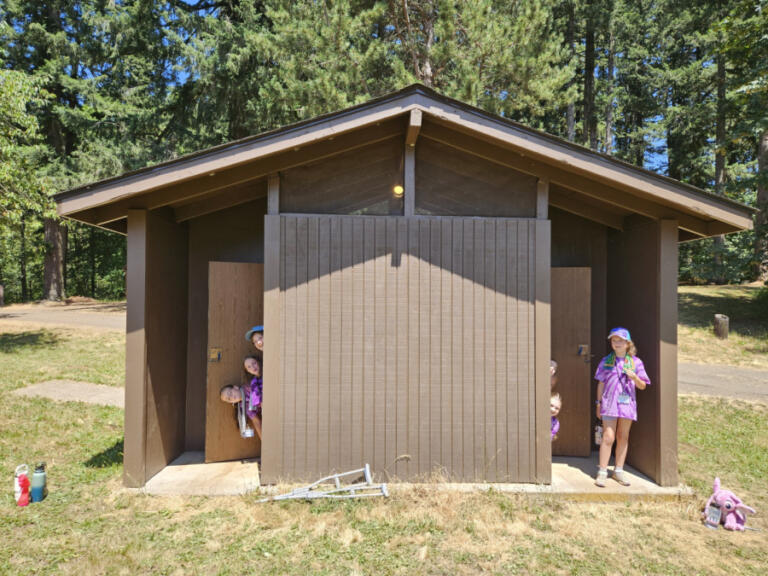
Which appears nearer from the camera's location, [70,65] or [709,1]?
[709,1]

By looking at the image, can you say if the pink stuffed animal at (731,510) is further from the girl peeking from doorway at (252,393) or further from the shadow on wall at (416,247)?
the girl peeking from doorway at (252,393)

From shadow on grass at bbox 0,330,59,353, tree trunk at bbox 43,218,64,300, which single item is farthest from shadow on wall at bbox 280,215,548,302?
tree trunk at bbox 43,218,64,300

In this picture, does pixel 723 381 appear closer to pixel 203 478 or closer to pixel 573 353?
pixel 573 353

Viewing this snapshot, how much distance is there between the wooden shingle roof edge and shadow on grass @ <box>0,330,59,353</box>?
9809 millimetres

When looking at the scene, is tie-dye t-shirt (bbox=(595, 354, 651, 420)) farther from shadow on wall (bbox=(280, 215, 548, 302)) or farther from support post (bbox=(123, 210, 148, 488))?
support post (bbox=(123, 210, 148, 488))

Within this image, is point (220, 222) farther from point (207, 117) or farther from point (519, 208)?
point (207, 117)

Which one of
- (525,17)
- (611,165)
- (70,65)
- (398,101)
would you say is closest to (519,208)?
(611,165)

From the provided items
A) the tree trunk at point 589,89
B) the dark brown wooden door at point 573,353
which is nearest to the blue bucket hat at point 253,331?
the dark brown wooden door at point 573,353

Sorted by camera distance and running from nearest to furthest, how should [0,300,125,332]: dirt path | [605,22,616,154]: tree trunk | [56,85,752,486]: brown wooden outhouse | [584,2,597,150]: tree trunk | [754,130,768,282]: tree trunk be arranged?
[56,85,752,486]: brown wooden outhouse < [754,130,768,282]: tree trunk < [0,300,125,332]: dirt path < [584,2,597,150]: tree trunk < [605,22,616,154]: tree trunk

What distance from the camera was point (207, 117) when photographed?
49.2 ft

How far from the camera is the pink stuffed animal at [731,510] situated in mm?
3514

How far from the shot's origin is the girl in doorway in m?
4.09

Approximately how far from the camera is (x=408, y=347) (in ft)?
13.7

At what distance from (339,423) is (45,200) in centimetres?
998
